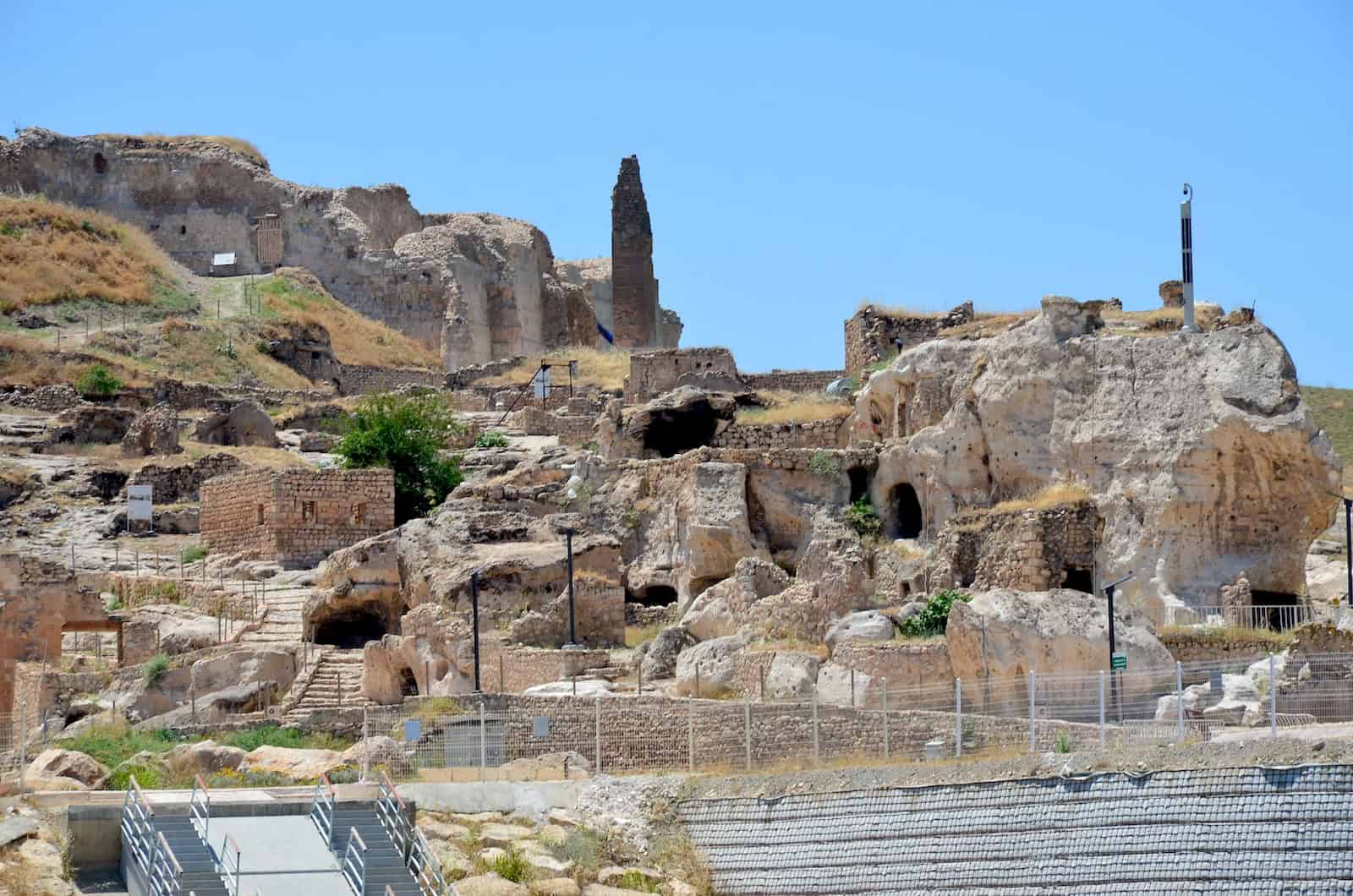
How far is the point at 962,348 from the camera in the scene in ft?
138

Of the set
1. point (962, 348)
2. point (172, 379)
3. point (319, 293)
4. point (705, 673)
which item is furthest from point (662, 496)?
point (319, 293)

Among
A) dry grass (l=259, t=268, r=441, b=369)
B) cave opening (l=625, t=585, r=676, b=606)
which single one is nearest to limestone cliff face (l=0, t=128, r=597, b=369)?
dry grass (l=259, t=268, r=441, b=369)

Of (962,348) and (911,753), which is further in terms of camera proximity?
(962,348)

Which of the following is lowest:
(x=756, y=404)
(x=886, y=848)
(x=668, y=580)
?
(x=886, y=848)

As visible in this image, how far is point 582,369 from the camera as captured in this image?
204 ft

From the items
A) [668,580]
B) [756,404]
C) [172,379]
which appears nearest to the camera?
[668,580]

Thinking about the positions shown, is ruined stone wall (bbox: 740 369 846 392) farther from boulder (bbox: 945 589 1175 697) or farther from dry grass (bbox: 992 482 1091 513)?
boulder (bbox: 945 589 1175 697)

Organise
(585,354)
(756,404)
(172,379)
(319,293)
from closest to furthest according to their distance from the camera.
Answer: (756,404), (172,379), (585,354), (319,293)

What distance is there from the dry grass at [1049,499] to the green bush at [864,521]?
8.52 feet

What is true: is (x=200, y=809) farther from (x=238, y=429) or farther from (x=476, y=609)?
(x=238, y=429)

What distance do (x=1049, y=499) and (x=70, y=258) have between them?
38080 millimetres

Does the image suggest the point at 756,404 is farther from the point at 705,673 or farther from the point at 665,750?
the point at 665,750

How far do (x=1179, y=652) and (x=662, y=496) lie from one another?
1081cm

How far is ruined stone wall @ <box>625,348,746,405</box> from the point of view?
51.2 meters
